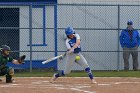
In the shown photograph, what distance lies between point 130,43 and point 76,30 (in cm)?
227

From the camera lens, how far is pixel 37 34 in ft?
72.6

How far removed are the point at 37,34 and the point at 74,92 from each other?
935 centimetres

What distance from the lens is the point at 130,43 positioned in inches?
861

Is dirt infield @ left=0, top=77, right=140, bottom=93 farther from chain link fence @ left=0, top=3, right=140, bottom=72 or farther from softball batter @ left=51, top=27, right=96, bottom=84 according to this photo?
chain link fence @ left=0, top=3, right=140, bottom=72

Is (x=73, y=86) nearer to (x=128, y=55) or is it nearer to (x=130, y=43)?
(x=130, y=43)

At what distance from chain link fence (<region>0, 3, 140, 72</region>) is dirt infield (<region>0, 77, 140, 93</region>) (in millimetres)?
5457

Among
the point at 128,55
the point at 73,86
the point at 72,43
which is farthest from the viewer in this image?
the point at 128,55

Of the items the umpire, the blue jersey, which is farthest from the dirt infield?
the umpire

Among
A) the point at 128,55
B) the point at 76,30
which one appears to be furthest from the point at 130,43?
the point at 76,30

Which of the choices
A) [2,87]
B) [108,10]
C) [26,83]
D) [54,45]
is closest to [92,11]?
[108,10]

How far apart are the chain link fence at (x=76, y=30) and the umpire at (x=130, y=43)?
25cm

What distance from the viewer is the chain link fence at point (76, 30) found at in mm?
22125

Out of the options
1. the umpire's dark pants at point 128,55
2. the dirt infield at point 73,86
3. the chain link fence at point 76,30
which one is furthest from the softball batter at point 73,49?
the umpire's dark pants at point 128,55

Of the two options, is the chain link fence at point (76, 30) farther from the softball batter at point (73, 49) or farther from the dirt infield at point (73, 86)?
the softball batter at point (73, 49)
